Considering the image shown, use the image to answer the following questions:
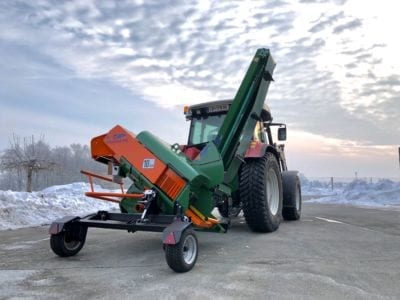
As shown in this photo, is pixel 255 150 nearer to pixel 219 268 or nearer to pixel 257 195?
pixel 257 195

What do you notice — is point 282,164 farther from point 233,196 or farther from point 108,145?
point 108,145

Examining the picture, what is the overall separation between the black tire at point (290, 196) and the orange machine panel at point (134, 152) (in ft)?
18.1

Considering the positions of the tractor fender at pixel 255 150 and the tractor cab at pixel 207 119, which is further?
the tractor cab at pixel 207 119

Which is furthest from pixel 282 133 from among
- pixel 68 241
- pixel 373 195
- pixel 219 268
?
pixel 373 195

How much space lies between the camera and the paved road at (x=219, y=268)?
4109mm

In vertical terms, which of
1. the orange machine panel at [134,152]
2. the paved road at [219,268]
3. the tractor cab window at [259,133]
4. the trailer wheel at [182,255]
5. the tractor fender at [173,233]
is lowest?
the paved road at [219,268]

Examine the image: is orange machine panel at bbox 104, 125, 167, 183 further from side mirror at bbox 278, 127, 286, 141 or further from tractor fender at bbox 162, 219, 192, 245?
side mirror at bbox 278, 127, 286, 141

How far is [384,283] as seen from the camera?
175 inches

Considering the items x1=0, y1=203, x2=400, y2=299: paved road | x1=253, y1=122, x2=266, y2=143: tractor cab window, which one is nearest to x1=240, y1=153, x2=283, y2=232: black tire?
x1=0, y1=203, x2=400, y2=299: paved road

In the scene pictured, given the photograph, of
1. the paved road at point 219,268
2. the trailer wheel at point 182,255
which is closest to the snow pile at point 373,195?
the paved road at point 219,268

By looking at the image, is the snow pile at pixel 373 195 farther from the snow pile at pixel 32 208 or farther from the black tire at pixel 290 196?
the snow pile at pixel 32 208

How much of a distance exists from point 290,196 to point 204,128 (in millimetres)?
3029

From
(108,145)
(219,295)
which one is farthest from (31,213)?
(219,295)

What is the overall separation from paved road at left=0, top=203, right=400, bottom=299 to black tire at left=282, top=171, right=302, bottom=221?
7.91 ft
